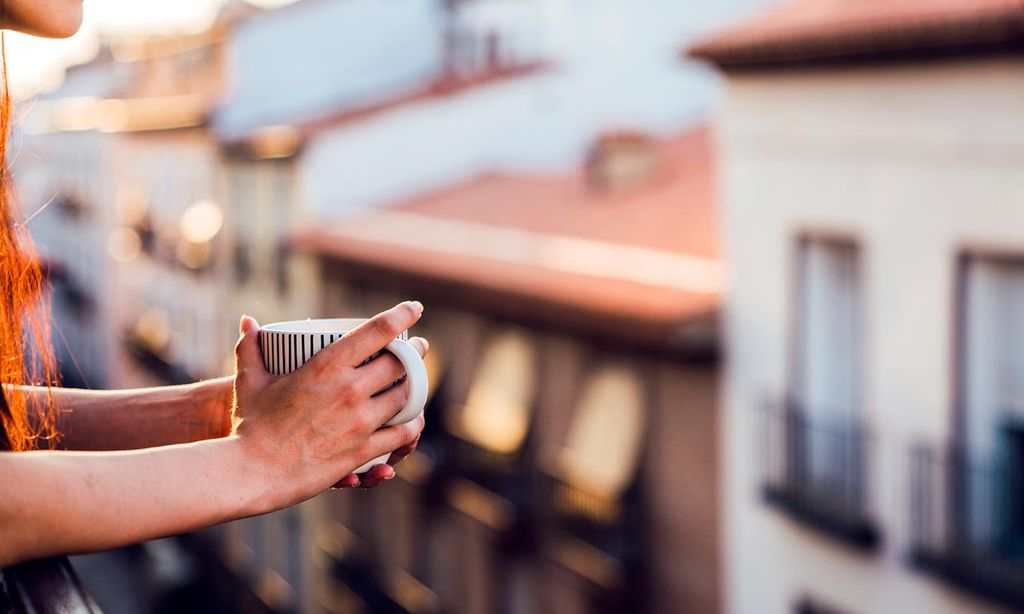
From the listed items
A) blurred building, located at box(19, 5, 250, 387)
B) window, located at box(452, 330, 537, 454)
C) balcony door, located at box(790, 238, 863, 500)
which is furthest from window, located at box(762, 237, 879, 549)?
blurred building, located at box(19, 5, 250, 387)

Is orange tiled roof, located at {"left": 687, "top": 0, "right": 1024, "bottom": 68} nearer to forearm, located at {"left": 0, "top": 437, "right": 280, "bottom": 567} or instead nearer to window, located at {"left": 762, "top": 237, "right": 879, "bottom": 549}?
window, located at {"left": 762, "top": 237, "right": 879, "bottom": 549}

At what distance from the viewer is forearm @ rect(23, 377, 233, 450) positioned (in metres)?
2.06

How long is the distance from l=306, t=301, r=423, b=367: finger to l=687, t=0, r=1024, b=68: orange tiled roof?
6.04 m

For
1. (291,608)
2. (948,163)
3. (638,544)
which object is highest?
(948,163)

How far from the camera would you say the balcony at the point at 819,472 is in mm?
9039

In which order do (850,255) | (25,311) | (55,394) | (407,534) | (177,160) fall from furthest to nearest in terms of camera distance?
(177,160), (407,534), (850,255), (55,394), (25,311)

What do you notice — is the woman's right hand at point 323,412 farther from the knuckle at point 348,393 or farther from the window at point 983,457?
the window at point 983,457

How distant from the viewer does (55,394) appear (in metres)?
2.09

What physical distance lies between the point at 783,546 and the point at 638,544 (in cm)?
206

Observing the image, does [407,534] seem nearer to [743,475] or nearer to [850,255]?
[743,475]

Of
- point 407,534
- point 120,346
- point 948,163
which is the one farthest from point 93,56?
point 948,163

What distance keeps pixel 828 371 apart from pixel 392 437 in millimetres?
8001

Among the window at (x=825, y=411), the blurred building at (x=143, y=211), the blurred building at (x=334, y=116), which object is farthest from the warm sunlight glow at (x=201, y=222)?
the window at (x=825, y=411)

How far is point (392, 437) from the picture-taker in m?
1.72
